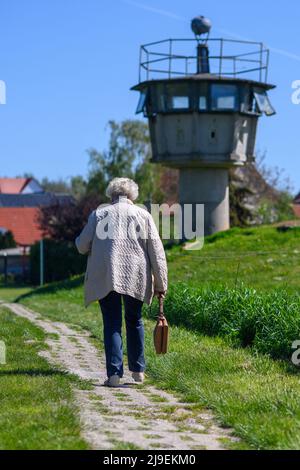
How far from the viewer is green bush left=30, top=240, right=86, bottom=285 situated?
4822 cm

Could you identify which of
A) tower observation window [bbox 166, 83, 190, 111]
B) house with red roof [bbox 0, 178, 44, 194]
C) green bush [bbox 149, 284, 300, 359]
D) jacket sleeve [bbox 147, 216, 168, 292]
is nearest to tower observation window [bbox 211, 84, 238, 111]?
tower observation window [bbox 166, 83, 190, 111]

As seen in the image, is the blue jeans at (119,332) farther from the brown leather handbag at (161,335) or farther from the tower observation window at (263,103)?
the tower observation window at (263,103)

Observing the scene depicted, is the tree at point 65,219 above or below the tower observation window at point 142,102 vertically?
below

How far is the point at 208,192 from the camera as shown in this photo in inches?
1300

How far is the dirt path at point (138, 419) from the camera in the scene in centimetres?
632

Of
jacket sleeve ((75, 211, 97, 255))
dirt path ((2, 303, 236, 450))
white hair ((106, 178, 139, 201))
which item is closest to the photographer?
dirt path ((2, 303, 236, 450))

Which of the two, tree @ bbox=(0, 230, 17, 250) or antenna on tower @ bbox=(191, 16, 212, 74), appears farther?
tree @ bbox=(0, 230, 17, 250)

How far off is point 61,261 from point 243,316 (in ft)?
122

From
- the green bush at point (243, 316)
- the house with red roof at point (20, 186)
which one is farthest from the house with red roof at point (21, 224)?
the green bush at point (243, 316)

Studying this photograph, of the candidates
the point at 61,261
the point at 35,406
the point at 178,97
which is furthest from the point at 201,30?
the point at 35,406

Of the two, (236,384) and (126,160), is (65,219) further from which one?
(236,384)

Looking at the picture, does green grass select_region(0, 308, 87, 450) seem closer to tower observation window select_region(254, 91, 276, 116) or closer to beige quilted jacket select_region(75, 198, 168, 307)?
beige quilted jacket select_region(75, 198, 168, 307)

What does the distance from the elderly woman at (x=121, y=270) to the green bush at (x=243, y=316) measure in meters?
1.69
